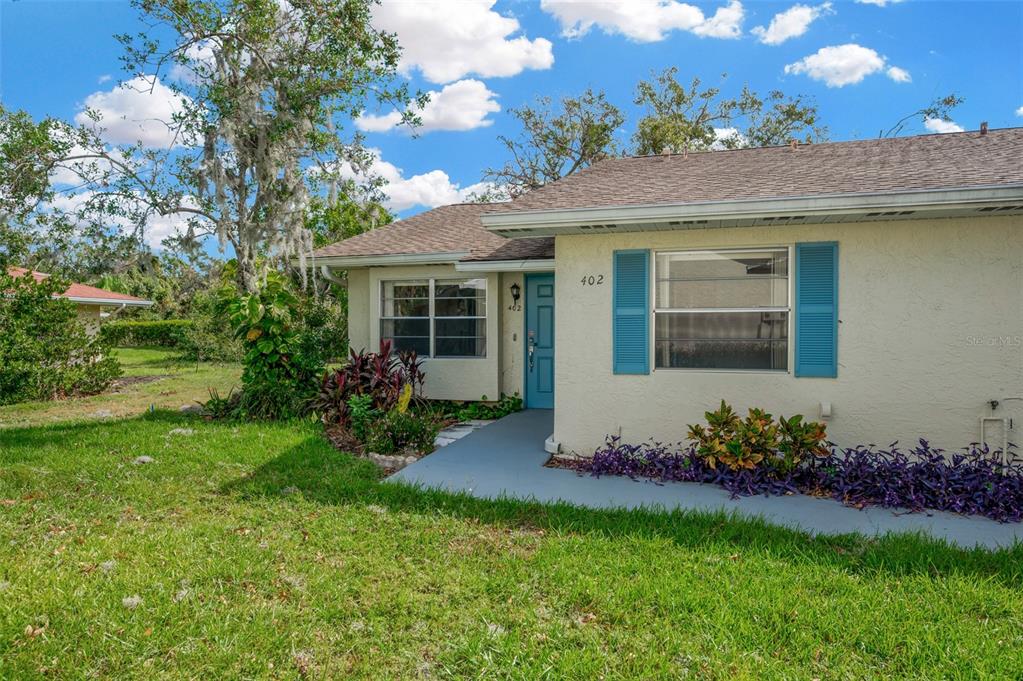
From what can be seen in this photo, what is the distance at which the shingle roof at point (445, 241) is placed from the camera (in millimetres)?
8891

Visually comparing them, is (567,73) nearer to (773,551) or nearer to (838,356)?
(838,356)

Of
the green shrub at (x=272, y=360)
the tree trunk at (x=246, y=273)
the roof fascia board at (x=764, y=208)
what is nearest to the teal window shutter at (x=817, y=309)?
the roof fascia board at (x=764, y=208)

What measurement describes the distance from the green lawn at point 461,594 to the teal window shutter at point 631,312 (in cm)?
195

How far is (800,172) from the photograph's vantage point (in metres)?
6.55

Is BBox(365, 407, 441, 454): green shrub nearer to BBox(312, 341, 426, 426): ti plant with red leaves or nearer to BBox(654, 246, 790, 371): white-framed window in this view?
BBox(312, 341, 426, 426): ti plant with red leaves

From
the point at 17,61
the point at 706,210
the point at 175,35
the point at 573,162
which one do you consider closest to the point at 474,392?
the point at 706,210

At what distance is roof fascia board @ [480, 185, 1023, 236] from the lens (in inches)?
193

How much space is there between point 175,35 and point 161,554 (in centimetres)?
1362

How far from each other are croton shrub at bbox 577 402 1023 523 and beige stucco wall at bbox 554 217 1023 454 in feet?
0.82

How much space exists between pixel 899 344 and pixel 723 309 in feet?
5.28

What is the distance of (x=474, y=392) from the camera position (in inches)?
395

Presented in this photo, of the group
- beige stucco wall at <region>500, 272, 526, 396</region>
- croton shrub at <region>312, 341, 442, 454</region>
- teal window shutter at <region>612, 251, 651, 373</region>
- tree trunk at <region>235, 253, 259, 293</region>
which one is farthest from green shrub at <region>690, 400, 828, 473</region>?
tree trunk at <region>235, 253, 259, 293</region>

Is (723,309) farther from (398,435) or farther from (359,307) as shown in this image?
(359,307)

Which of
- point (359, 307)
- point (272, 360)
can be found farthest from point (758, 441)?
point (359, 307)
